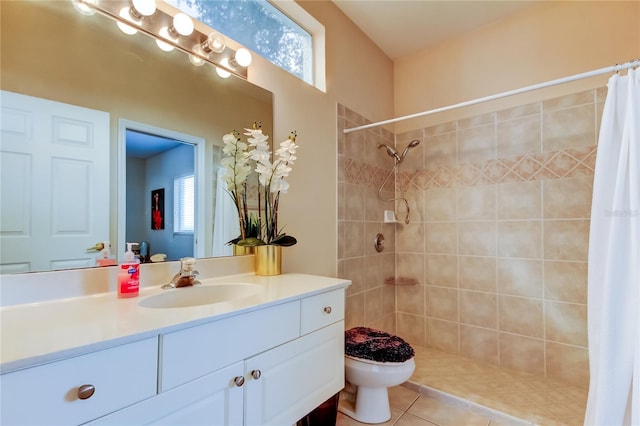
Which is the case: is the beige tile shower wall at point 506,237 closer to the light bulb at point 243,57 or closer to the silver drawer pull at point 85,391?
the light bulb at point 243,57

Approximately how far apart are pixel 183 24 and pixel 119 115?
1.62 ft

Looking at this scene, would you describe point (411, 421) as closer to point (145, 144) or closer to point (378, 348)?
point (378, 348)

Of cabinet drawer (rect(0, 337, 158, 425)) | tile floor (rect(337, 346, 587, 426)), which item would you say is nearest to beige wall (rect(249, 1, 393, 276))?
tile floor (rect(337, 346, 587, 426))

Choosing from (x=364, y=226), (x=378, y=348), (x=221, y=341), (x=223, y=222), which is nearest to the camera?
(x=221, y=341)

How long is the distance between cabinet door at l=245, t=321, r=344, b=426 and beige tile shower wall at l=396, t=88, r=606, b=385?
1.42 meters

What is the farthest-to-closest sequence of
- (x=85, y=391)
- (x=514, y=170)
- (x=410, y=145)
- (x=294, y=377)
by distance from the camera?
A: (x=410, y=145)
(x=514, y=170)
(x=294, y=377)
(x=85, y=391)

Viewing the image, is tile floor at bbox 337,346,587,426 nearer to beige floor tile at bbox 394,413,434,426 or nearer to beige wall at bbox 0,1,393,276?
beige floor tile at bbox 394,413,434,426

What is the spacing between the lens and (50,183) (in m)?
0.98

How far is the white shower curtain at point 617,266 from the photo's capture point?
3.84 ft

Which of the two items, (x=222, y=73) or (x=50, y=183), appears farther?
(x=222, y=73)

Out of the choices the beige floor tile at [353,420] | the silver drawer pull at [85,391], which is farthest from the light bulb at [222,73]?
the beige floor tile at [353,420]

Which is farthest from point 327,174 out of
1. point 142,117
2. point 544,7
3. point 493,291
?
point 544,7

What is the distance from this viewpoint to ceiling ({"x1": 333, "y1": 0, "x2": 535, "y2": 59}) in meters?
2.07

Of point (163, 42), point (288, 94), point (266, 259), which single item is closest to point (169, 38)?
point (163, 42)
